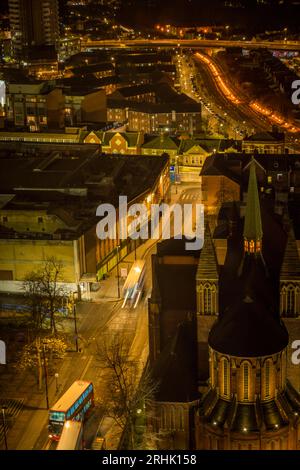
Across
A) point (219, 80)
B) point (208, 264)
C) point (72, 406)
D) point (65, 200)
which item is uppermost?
point (219, 80)

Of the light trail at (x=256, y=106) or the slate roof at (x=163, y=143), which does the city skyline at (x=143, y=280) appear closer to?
the slate roof at (x=163, y=143)

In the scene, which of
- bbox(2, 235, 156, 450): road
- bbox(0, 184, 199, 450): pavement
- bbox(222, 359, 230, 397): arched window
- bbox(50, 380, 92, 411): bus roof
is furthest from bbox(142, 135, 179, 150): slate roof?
bbox(222, 359, 230, 397): arched window

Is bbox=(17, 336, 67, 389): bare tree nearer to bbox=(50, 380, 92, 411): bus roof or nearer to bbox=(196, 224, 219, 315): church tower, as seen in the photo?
bbox=(50, 380, 92, 411): bus roof

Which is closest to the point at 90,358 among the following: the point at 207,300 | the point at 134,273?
the point at 207,300

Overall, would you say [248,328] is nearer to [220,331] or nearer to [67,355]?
[220,331]

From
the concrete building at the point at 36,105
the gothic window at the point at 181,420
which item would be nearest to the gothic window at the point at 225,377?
the gothic window at the point at 181,420

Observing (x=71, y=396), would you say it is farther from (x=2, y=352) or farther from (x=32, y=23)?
(x=32, y=23)

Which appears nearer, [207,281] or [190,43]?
[207,281]
